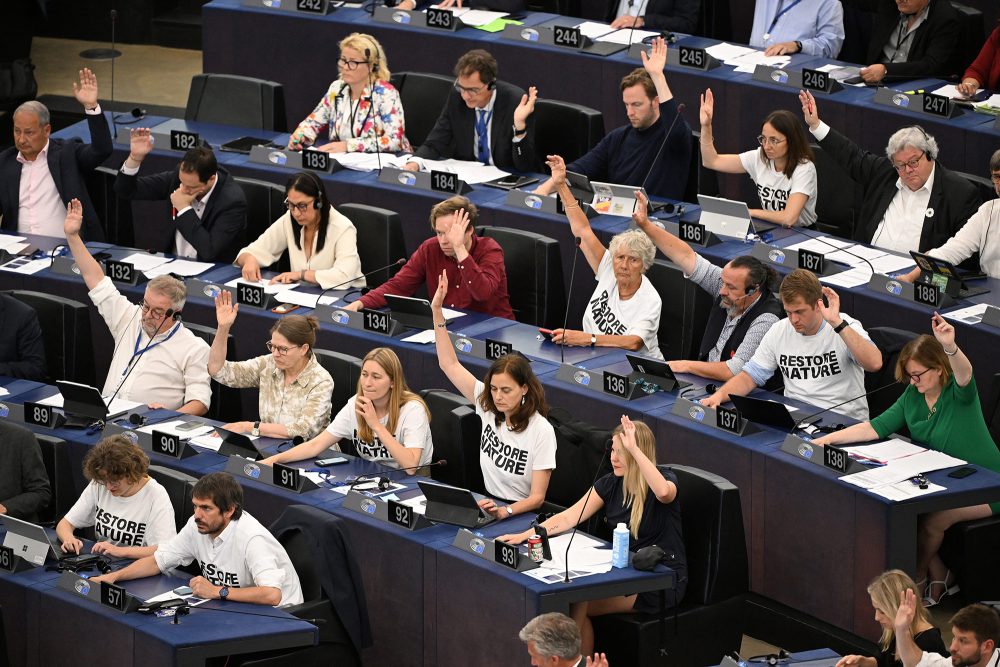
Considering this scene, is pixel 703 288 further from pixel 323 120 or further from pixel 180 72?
pixel 180 72

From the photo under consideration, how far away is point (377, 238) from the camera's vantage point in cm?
727

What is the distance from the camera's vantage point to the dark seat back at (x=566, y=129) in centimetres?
792

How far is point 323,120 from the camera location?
8227 millimetres

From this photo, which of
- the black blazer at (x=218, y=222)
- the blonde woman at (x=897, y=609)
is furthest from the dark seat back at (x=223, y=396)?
the blonde woman at (x=897, y=609)

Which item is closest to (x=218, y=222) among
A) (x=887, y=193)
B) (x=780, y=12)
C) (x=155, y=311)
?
(x=155, y=311)

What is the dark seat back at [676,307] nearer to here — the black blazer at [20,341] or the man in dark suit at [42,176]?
the black blazer at [20,341]

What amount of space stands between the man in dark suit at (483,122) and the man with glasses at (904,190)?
131 cm

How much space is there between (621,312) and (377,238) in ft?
4.13

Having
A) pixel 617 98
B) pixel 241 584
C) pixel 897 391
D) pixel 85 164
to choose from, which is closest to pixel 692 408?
pixel 897 391

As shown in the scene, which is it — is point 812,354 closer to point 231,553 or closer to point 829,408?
point 829,408

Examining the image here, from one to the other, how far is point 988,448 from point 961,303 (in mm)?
844

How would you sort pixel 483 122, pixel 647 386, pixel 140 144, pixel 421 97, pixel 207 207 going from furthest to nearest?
pixel 421 97 → pixel 483 122 → pixel 140 144 → pixel 207 207 → pixel 647 386

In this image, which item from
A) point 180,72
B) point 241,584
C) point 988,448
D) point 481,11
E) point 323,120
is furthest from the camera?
point 180,72

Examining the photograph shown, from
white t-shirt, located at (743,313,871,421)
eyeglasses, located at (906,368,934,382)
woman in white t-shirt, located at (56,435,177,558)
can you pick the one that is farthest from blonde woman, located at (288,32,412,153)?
eyeglasses, located at (906,368,934,382)
